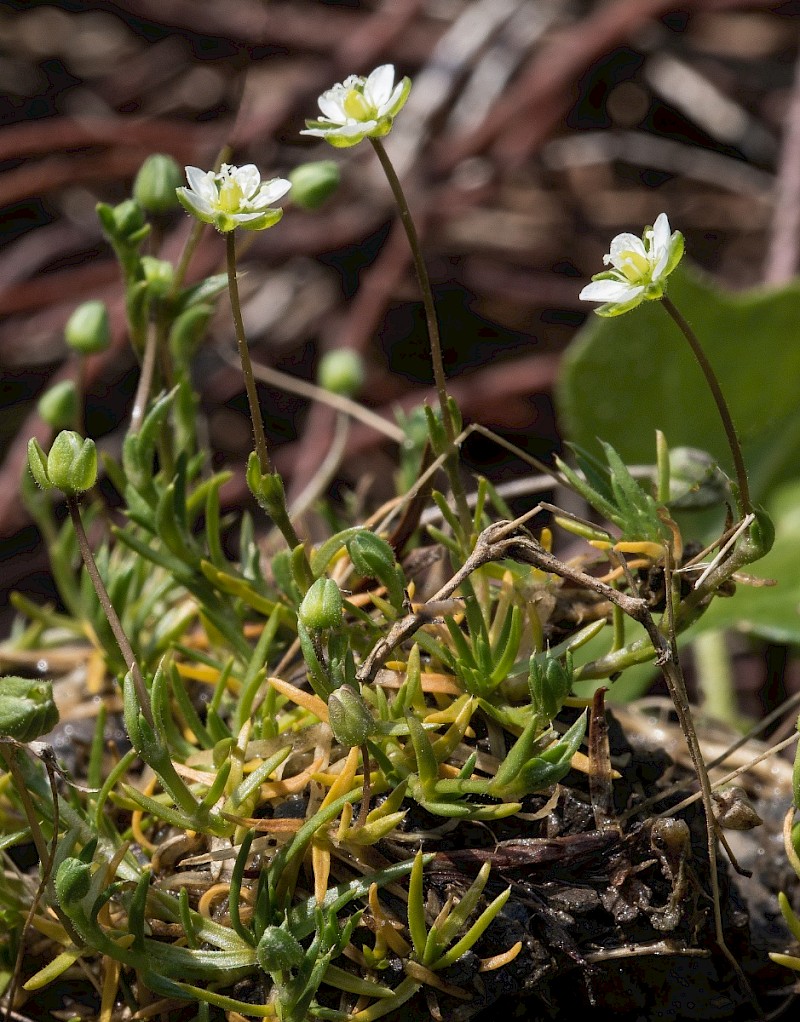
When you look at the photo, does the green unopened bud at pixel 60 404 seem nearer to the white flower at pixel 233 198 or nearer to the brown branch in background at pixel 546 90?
the white flower at pixel 233 198

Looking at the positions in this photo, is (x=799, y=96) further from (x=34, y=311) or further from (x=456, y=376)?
(x=34, y=311)

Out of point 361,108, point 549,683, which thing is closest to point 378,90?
point 361,108

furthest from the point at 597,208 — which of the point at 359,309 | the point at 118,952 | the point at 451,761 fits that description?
the point at 118,952

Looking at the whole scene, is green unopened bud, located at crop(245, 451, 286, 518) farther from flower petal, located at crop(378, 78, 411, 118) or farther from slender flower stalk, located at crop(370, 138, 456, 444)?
flower petal, located at crop(378, 78, 411, 118)

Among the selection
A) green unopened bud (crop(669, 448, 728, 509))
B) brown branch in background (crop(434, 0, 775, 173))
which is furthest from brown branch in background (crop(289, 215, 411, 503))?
green unopened bud (crop(669, 448, 728, 509))

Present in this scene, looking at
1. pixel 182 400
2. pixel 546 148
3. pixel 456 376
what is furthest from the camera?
pixel 546 148

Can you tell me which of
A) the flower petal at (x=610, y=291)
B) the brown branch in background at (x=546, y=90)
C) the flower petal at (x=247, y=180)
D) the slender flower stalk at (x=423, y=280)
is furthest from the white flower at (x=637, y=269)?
the brown branch in background at (x=546, y=90)
